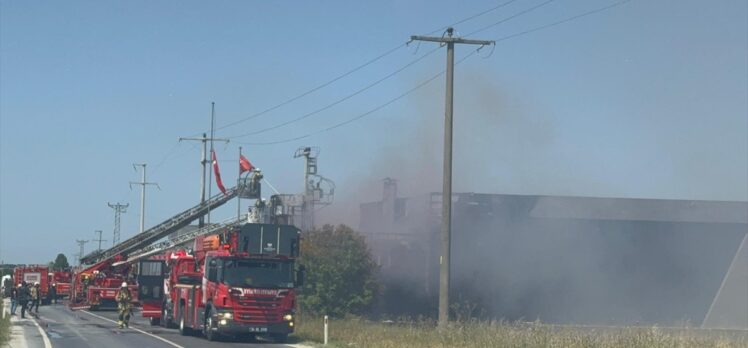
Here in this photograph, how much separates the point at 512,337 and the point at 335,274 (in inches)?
1230

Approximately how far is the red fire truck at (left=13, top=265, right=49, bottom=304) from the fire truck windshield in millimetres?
40312

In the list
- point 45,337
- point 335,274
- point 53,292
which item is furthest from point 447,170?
point 53,292

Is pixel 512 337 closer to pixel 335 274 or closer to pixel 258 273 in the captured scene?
→ pixel 258 273

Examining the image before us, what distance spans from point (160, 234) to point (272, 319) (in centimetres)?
2880

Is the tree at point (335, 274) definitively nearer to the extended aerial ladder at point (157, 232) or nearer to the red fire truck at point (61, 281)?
the extended aerial ladder at point (157, 232)

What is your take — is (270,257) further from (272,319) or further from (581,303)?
(581,303)

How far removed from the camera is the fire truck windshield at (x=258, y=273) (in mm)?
27297

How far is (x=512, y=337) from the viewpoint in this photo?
22.9 m

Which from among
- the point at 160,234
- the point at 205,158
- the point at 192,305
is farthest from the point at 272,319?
the point at 205,158

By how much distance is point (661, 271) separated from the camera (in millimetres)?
64688

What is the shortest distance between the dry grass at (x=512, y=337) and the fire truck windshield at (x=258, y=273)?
2.14 metres

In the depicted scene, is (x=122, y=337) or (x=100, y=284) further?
(x=100, y=284)

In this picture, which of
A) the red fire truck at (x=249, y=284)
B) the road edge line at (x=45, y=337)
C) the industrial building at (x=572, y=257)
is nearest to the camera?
the road edge line at (x=45, y=337)

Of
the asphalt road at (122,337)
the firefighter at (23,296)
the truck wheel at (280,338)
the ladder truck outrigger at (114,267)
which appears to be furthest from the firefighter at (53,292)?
the truck wheel at (280,338)
